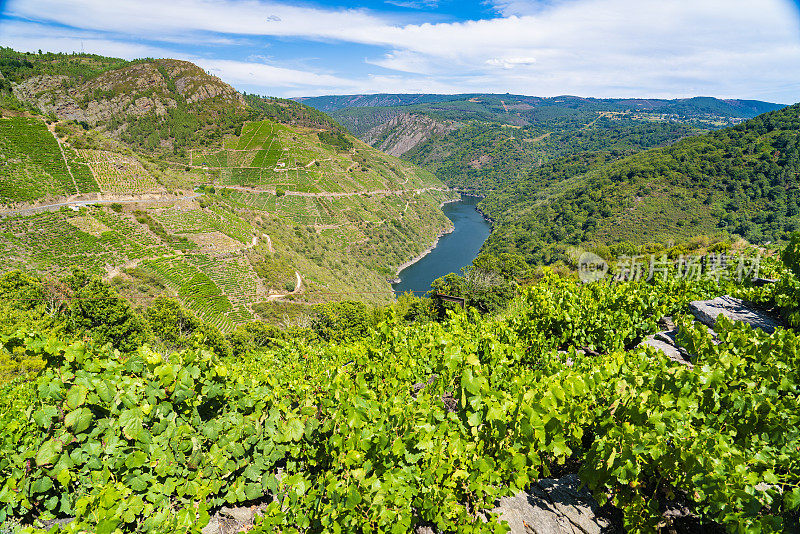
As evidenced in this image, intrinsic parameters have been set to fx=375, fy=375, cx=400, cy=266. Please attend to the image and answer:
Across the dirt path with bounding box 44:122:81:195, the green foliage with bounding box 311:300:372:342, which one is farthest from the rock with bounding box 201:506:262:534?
the dirt path with bounding box 44:122:81:195

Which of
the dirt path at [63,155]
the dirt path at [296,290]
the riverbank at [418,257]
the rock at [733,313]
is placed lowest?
the riverbank at [418,257]

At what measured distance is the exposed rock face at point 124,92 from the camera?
14638 cm

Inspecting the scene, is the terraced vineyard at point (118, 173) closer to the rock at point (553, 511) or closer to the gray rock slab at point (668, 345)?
the gray rock slab at point (668, 345)

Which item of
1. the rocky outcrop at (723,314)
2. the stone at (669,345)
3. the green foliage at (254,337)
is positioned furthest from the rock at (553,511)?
the green foliage at (254,337)

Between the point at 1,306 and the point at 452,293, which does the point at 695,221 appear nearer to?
the point at 452,293

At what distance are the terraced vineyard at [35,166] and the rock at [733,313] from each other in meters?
72.5

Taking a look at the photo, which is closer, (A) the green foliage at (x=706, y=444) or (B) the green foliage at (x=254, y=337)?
(A) the green foliage at (x=706, y=444)

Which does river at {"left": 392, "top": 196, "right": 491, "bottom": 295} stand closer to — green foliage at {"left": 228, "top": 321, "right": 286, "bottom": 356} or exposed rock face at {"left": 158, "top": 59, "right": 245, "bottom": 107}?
green foliage at {"left": 228, "top": 321, "right": 286, "bottom": 356}

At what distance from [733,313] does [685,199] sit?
108 m

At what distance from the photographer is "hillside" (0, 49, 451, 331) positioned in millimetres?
48812

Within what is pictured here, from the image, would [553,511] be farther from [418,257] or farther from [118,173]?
[418,257]

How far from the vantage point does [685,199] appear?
96.3 m

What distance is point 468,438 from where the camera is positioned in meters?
4.49

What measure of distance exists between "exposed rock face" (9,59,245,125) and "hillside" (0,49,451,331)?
64 cm
